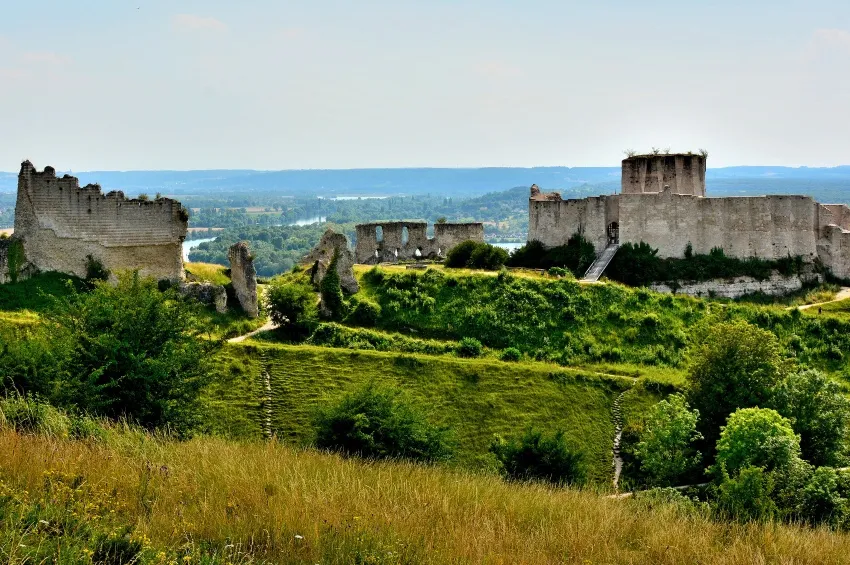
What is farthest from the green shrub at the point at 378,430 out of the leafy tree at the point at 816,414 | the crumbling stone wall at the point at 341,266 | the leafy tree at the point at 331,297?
the crumbling stone wall at the point at 341,266

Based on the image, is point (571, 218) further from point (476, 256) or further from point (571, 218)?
point (476, 256)

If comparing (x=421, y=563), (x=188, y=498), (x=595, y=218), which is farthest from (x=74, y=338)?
(x=595, y=218)

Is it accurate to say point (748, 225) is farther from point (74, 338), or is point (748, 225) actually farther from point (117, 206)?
point (74, 338)

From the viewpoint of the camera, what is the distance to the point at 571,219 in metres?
46.9

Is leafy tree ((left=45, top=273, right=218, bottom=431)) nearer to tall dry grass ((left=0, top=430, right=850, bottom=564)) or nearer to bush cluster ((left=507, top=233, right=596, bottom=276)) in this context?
tall dry grass ((left=0, top=430, right=850, bottom=564))

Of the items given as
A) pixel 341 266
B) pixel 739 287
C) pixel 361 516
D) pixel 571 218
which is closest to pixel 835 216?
pixel 739 287

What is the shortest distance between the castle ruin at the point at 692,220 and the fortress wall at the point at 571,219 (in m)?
0.05

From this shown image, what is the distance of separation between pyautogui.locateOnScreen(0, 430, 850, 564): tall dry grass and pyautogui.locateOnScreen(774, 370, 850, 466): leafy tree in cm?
1324

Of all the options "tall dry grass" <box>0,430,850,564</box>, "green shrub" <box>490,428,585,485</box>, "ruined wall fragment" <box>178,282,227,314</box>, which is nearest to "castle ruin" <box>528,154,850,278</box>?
"ruined wall fragment" <box>178,282,227,314</box>

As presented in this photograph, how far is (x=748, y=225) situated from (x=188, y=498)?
3919cm

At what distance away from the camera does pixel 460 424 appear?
28.9m

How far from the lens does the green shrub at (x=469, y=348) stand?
34.5 meters

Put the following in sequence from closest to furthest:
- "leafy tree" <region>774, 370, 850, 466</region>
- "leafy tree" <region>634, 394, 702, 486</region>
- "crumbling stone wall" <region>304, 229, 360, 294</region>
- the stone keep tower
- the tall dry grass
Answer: the tall dry grass
"leafy tree" <region>634, 394, 702, 486</region>
"leafy tree" <region>774, 370, 850, 466</region>
"crumbling stone wall" <region>304, 229, 360, 294</region>
the stone keep tower

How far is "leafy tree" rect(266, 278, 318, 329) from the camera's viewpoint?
114 feet
